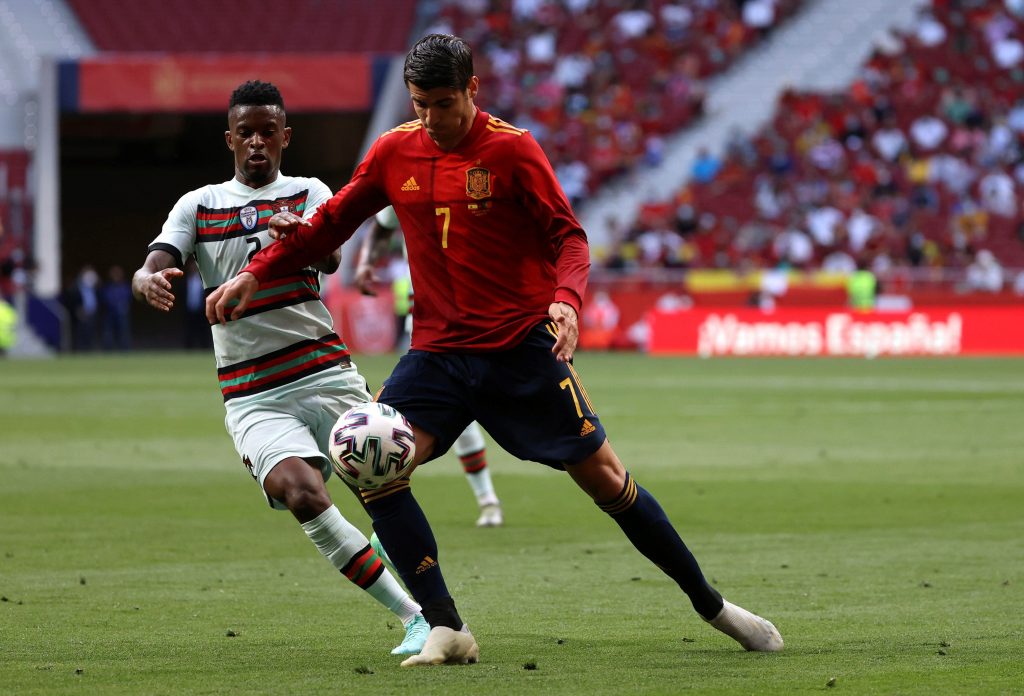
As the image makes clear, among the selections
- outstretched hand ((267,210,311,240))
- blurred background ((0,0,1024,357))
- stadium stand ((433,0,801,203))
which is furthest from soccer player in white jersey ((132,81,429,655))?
stadium stand ((433,0,801,203))

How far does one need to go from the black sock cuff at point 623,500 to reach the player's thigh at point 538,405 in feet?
0.64

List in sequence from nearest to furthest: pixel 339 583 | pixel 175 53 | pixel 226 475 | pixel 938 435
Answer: pixel 339 583
pixel 226 475
pixel 938 435
pixel 175 53

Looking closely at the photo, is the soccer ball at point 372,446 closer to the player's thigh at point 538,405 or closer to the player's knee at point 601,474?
the player's thigh at point 538,405

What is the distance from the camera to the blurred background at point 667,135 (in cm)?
3306

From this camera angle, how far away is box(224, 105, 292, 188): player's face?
21.9 feet

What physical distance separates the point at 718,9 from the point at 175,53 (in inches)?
548

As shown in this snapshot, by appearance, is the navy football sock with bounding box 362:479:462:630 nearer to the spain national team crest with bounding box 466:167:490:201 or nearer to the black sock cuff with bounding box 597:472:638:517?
the black sock cuff with bounding box 597:472:638:517

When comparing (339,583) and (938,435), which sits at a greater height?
(339,583)

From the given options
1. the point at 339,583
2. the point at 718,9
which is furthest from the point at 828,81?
the point at 339,583

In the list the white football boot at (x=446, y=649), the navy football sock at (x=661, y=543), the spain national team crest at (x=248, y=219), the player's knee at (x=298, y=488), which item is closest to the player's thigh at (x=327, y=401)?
the player's knee at (x=298, y=488)

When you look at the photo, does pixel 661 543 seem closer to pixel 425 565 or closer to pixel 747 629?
pixel 747 629

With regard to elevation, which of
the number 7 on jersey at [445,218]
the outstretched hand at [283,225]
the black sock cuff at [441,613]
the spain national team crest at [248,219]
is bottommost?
the black sock cuff at [441,613]

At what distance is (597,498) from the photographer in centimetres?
587

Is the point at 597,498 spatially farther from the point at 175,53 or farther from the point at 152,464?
the point at 175,53
